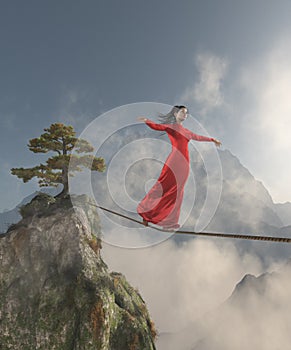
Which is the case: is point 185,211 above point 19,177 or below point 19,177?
below

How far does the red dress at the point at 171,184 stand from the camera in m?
4.60

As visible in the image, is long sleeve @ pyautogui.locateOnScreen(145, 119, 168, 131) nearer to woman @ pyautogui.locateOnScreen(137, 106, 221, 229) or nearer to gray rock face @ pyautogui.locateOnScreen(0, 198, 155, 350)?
woman @ pyautogui.locateOnScreen(137, 106, 221, 229)

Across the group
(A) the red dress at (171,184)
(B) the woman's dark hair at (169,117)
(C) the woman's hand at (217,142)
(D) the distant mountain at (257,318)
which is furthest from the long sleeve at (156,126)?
(D) the distant mountain at (257,318)

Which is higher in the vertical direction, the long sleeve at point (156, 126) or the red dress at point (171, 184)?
the long sleeve at point (156, 126)

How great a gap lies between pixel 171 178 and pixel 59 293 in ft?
Answer: 38.3

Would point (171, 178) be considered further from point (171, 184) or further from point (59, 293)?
point (59, 293)

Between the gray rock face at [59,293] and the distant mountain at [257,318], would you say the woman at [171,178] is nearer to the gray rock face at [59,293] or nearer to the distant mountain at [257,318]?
the gray rock face at [59,293]

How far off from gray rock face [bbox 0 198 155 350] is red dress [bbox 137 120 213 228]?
10.0 m

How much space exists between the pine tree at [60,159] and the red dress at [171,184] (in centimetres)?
1150

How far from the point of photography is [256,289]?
142 metres

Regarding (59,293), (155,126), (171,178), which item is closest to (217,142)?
(171,178)

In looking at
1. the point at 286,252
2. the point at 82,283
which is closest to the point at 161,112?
the point at 82,283

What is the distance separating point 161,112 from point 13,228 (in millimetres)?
14229

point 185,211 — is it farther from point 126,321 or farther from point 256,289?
point 256,289
